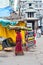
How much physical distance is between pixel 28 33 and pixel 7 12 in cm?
318

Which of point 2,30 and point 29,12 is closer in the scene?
point 2,30

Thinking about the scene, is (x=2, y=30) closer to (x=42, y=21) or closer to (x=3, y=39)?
(x=3, y=39)

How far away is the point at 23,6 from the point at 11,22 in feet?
187

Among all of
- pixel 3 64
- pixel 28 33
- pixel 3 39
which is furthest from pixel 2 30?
pixel 3 64

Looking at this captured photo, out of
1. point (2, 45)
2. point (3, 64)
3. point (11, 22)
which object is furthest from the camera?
point (11, 22)

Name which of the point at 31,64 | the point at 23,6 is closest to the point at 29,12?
the point at 23,6

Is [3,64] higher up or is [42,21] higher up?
[3,64]

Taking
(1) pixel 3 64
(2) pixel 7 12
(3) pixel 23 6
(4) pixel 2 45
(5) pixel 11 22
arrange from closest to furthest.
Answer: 1. (1) pixel 3 64
2. (4) pixel 2 45
3. (5) pixel 11 22
4. (2) pixel 7 12
5. (3) pixel 23 6

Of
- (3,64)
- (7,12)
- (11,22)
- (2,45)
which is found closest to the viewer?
(3,64)

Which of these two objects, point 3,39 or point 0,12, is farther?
point 0,12

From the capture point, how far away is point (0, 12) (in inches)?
929

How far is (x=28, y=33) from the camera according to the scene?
21.4m

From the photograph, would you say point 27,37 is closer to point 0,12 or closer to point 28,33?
point 28,33

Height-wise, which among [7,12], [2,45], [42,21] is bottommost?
Answer: [42,21]
